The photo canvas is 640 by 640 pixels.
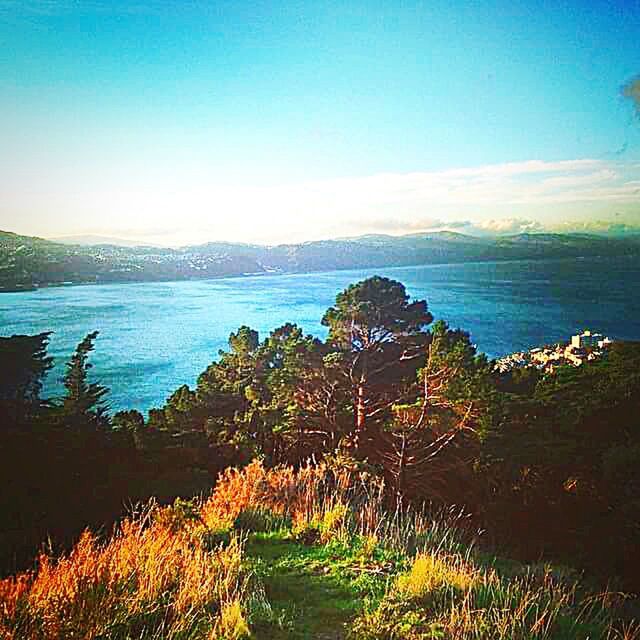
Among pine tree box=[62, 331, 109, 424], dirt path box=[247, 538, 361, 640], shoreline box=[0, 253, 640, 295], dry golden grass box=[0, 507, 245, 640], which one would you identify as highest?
shoreline box=[0, 253, 640, 295]

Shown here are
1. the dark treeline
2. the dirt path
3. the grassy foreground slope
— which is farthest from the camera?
the dark treeline

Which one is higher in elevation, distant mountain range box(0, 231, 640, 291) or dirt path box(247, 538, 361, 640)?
distant mountain range box(0, 231, 640, 291)

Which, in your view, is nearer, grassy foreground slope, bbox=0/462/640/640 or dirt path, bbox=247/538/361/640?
grassy foreground slope, bbox=0/462/640/640

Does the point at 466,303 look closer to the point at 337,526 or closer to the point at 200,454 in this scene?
the point at 200,454

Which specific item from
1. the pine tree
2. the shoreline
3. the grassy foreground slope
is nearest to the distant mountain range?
the shoreline

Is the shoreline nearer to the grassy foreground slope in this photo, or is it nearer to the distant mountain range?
the distant mountain range

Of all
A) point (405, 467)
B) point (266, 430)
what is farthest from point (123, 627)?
point (266, 430)

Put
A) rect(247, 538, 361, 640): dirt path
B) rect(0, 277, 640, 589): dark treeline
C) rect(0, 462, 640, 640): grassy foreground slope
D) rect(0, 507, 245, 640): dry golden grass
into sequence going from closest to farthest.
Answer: rect(0, 507, 245, 640): dry golden grass → rect(0, 462, 640, 640): grassy foreground slope → rect(247, 538, 361, 640): dirt path → rect(0, 277, 640, 589): dark treeline

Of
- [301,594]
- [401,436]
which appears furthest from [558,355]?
[301,594]
